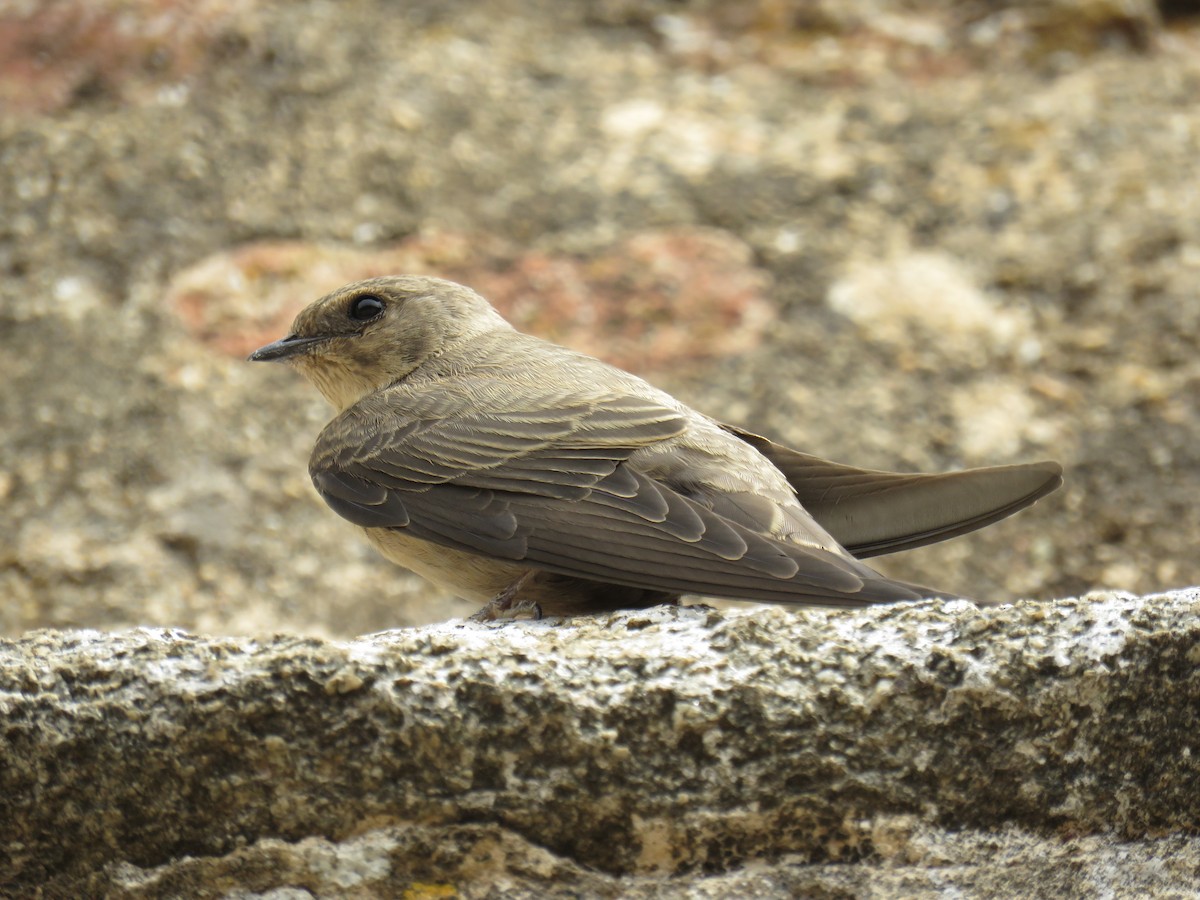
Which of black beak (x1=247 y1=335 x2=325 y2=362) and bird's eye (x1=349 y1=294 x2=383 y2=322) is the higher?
bird's eye (x1=349 y1=294 x2=383 y2=322)

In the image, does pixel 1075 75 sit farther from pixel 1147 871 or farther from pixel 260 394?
pixel 1147 871

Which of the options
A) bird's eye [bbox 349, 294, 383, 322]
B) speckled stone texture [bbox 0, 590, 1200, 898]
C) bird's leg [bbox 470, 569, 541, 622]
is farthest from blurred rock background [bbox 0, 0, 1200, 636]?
speckled stone texture [bbox 0, 590, 1200, 898]

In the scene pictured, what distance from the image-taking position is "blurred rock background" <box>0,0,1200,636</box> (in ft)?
12.3

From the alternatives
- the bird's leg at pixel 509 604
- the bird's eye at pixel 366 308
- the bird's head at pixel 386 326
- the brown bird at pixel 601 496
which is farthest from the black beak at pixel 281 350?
the bird's leg at pixel 509 604

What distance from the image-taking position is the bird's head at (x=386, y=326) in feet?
13.4

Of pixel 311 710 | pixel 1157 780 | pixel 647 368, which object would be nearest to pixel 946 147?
pixel 647 368

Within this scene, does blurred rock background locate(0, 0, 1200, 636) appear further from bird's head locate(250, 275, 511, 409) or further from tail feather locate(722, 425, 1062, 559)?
tail feather locate(722, 425, 1062, 559)

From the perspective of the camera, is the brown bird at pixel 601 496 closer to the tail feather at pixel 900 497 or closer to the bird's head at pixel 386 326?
the tail feather at pixel 900 497

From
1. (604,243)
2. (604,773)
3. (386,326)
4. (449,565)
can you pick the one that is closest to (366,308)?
(386,326)

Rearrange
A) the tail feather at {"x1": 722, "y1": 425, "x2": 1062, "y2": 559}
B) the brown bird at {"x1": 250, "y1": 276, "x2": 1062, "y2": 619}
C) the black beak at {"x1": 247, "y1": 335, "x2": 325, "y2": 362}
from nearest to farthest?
the brown bird at {"x1": 250, "y1": 276, "x2": 1062, "y2": 619}, the tail feather at {"x1": 722, "y1": 425, "x2": 1062, "y2": 559}, the black beak at {"x1": 247, "y1": 335, "x2": 325, "y2": 362}

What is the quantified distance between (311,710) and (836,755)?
0.67m

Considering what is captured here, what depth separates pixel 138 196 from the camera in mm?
4328

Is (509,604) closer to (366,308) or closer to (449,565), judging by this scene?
(449,565)

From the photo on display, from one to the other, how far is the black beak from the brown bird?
12.9 inches
